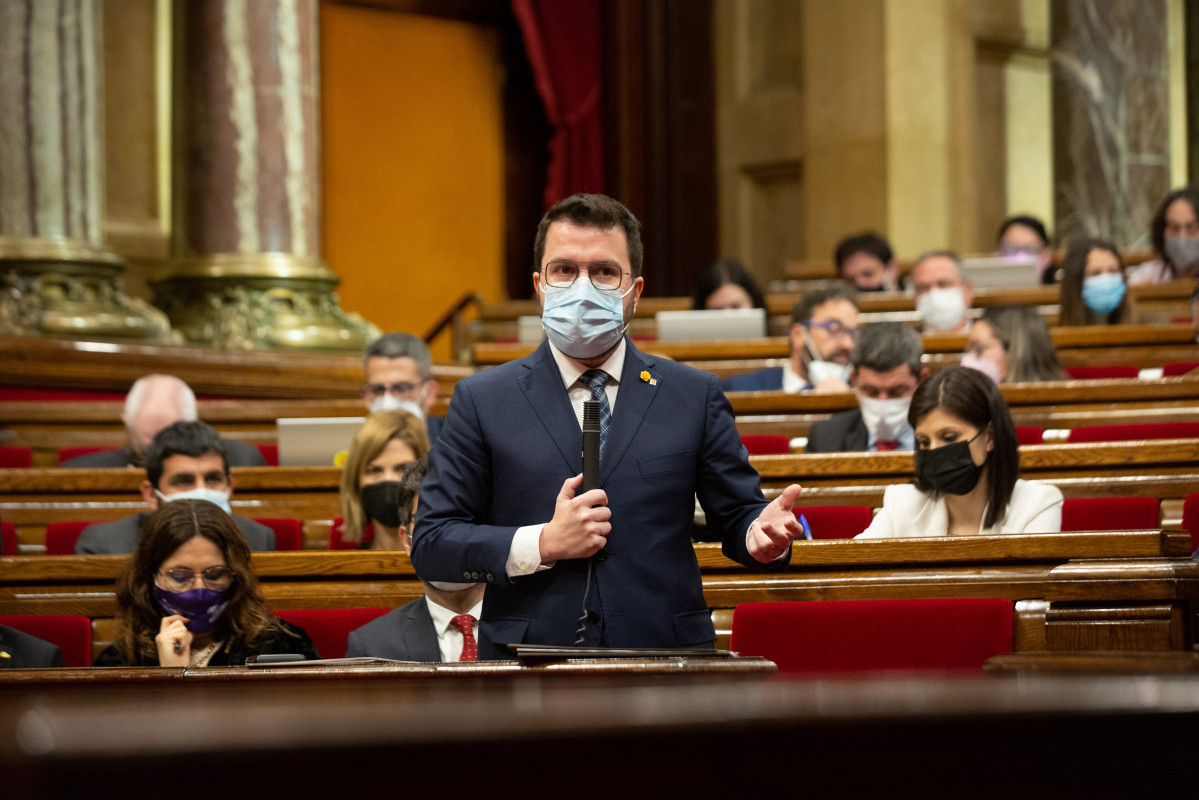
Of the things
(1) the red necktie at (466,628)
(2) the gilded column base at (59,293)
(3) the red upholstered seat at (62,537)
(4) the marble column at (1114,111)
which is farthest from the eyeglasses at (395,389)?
(4) the marble column at (1114,111)

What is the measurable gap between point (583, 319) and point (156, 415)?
2438mm

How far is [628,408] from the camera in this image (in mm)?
1757

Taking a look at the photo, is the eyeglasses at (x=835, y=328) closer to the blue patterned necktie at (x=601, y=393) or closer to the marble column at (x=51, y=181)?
the marble column at (x=51, y=181)

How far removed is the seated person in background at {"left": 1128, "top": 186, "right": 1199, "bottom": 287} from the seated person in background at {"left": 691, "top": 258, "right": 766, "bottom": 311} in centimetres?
160

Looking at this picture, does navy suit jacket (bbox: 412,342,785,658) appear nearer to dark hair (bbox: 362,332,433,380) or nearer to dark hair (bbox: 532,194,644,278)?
dark hair (bbox: 532,194,644,278)

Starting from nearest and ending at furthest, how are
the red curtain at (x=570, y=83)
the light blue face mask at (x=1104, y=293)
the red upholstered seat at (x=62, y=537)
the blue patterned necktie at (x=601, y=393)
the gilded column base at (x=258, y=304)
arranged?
1. the blue patterned necktie at (x=601, y=393)
2. the red upholstered seat at (x=62, y=537)
3. the light blue face mask at (x=1104, y=293)
4. the gilded column base at (x=258, y=304)
5. the red curtain at (x=570, y=83)

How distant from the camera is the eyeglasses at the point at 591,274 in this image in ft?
5.93

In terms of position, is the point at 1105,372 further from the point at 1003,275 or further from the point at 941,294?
the point at 1003,275

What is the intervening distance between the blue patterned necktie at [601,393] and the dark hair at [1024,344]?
A: 2.52 meters

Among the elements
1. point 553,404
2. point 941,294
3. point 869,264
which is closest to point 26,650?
point 553,404

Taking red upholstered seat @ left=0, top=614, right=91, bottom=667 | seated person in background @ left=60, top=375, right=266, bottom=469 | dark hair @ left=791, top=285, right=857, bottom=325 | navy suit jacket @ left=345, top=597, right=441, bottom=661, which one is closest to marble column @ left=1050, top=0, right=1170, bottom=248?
dark hair @ left=791, top=285, right=857, bottom=325

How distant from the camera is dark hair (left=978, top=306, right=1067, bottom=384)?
160 inches

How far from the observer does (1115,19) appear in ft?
26.2

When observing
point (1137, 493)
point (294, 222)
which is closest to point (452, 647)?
point (1137, 493)
